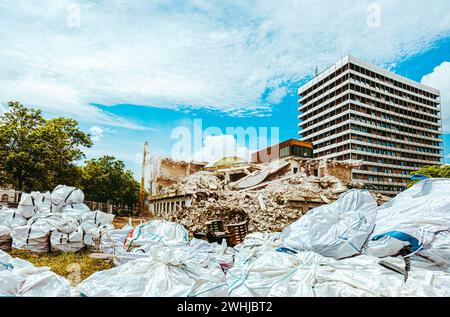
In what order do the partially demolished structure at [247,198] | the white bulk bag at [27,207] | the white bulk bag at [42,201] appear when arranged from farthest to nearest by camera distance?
the partially demolished structure at [247,198]
the white bulk bag at [42,201]
the white bulk bag at [27,207]

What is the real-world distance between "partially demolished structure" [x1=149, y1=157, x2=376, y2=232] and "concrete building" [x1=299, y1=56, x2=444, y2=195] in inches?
856

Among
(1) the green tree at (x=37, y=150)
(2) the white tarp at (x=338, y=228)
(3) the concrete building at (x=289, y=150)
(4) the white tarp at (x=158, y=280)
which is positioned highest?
(3) the concrete building at (x=289, y=150)

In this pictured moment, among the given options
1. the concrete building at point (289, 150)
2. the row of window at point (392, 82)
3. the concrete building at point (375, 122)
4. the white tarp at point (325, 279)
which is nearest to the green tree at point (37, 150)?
the white tarp at point (325, 279)

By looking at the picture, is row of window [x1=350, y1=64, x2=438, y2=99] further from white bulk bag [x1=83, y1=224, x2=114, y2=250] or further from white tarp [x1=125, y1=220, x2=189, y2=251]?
white tarp [x1=125, y1=220, x2=189, y2=251]

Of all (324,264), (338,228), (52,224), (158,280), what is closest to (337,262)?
(324,264)

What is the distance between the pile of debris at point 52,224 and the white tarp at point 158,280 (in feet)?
11.8

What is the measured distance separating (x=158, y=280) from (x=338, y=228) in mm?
1727

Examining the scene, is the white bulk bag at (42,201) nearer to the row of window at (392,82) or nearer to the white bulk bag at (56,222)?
the white bulk bag at (56,222)

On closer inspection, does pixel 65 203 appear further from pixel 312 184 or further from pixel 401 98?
pixel 401 98

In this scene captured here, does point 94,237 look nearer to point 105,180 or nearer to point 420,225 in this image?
point 420,225

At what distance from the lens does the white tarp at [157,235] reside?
3.99 metres

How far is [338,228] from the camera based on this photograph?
2.87 metres

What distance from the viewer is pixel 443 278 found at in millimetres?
1959

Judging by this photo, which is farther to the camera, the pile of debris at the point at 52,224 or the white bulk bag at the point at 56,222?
the white bulk bag at the point at 56,222
